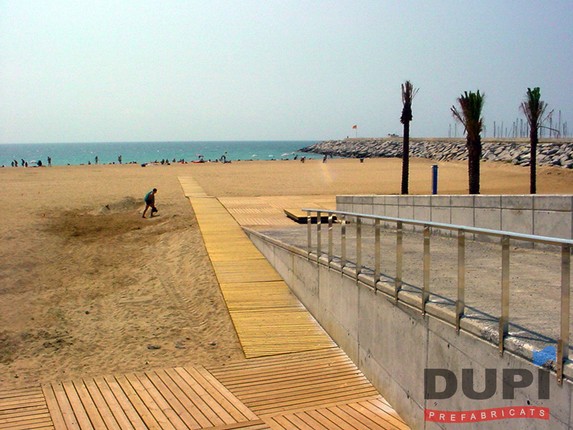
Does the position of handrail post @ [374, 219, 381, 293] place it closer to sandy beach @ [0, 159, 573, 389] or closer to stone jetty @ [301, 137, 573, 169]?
sandy beach @ [0, 159, 573, 389]

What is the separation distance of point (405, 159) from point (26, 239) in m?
17.8

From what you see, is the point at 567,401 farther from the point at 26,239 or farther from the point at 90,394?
the point at 26,239

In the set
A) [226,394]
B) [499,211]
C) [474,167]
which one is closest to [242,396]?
[226,394]

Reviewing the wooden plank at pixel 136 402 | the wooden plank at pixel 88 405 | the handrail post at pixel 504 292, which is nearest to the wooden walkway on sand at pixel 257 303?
the wooden plank at pixel 136 402

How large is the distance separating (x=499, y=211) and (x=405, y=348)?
3.86 metres

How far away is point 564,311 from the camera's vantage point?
158 inches

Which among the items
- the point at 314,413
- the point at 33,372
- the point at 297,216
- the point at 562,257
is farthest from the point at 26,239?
the point at 562,257

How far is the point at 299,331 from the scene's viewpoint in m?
9.16

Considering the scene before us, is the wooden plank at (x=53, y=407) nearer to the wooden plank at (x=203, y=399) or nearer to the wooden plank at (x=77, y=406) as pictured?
the wooden plank at (x=77, y=406)

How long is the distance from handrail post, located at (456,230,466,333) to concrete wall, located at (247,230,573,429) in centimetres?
16

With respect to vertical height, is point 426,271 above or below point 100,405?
above

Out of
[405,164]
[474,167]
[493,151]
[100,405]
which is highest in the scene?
[493,151]

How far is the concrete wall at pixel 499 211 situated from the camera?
7988 mm

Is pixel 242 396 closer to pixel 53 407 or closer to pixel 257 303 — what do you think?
pixel 53 407
